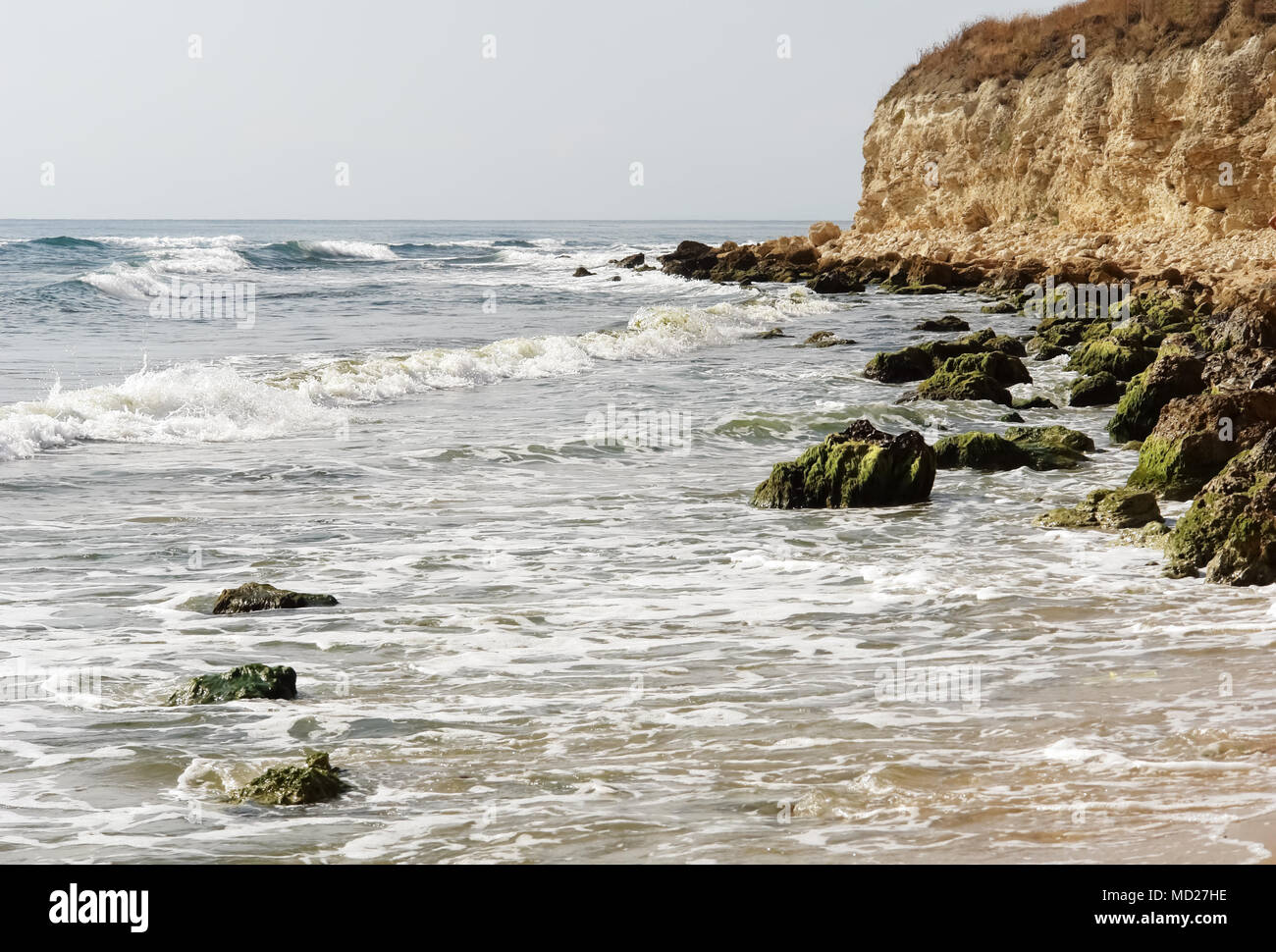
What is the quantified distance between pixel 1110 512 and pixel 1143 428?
15.4 feet

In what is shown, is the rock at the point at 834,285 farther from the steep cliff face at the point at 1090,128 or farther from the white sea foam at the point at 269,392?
the white sea foam at the point at 269,392

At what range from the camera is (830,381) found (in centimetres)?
1883

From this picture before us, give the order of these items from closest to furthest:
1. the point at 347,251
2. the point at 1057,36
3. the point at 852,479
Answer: the point at 852,479 < the point at 1057,36 < the point at 347,251

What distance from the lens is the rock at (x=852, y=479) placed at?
9969 mm

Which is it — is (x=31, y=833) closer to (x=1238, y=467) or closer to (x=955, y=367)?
(x=1238, y=467)

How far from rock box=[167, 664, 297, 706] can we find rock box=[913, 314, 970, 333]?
22.2 meters

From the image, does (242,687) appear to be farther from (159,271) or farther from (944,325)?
A: (159,271)

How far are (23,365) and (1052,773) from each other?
755 inches

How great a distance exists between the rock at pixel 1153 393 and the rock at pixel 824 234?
44.6 meters

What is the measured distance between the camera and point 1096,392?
15961 mm

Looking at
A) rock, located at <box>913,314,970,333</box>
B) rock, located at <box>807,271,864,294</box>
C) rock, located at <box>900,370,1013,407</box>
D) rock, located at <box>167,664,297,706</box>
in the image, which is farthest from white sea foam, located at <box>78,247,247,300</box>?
rock, located at <box>167,664,297,706</box>

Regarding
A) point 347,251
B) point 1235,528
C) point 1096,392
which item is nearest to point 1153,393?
point 1096,392

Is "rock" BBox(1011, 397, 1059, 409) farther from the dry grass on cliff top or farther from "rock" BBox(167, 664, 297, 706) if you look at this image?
the dry grass on cliff top
